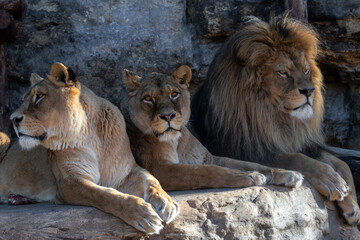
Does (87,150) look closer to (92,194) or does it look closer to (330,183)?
(92,194)

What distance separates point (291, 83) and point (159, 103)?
3.34 ft

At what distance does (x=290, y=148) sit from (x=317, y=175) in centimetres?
48

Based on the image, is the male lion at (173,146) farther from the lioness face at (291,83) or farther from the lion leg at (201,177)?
the lioness face at (291,83)

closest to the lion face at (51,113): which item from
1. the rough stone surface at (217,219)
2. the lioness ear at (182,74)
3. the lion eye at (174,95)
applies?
the rough stone surface at (217,219)

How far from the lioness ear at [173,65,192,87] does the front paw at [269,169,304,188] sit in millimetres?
966

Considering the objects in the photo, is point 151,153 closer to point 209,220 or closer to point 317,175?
point 209,220

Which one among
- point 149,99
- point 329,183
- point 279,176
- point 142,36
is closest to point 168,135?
point 149,99

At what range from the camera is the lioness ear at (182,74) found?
150 inches

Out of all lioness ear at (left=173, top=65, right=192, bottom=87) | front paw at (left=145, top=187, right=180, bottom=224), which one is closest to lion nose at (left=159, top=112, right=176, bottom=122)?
lioness ear at (left=173, top=65, right=192, bottom=87)

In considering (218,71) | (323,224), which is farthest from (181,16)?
(323,224)

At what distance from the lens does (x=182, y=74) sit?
3840 millimetres

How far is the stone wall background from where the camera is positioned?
5.07 metres

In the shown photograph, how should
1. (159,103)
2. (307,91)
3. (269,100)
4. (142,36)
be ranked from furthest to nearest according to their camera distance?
(142,36) < (269,100) < (307,91) < (159,103)

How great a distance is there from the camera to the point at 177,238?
288 centimetres
